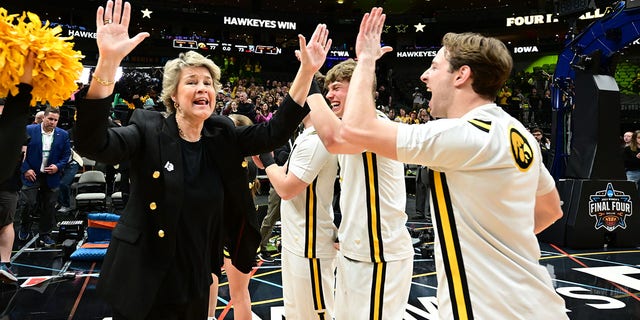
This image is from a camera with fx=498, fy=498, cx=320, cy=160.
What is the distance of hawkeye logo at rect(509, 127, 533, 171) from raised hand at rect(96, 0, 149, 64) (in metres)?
1.38

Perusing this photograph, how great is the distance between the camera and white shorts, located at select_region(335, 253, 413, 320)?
2453 millimetres

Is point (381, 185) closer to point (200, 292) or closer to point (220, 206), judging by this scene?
point (220, 206)

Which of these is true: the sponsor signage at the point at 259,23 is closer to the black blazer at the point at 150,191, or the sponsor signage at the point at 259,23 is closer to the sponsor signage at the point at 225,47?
the sponsor signage at the point at 225,47

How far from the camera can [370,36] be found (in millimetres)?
1974

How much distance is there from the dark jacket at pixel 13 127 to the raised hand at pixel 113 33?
299mm

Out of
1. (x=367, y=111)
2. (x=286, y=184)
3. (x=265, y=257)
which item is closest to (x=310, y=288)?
(x=286, y=184)

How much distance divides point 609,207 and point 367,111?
22.6ft

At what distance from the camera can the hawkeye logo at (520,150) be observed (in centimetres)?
166

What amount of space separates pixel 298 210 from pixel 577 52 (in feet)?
21.2

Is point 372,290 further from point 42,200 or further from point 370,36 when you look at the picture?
point 42,200

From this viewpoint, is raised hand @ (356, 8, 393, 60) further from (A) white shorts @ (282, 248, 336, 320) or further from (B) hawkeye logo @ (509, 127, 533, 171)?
(A) white shorts @ (282, 248, 336, 320)

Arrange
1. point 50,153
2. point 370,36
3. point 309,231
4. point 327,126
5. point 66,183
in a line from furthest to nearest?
1. point 66,183
2. point 50,153
3. point 309,231
4. point 327,126
5. point 370,36

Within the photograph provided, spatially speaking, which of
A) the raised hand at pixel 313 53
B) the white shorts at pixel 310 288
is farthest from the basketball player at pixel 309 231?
the raised hand at pixel 313 53

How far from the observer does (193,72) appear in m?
2.35
